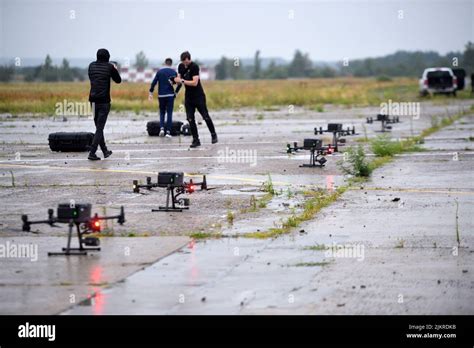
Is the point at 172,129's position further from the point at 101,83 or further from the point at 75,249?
the point at 75,249

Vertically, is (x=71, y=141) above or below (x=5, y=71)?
below

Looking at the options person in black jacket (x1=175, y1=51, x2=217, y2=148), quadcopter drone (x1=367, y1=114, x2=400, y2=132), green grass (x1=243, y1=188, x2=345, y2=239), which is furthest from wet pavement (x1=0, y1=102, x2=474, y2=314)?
quadcopter drone (x1=367, y1=114, x2=400, y2=132)

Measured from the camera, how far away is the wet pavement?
9688 millimetres

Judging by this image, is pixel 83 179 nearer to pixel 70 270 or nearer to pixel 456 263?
pixel 70 270

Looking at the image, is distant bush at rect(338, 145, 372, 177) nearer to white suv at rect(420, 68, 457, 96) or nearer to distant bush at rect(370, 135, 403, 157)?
distant bush at rect(370, 135, 403, 157)

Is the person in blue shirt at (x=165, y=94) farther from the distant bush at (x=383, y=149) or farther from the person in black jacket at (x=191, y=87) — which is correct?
the distant bush at (x=383, y=149)

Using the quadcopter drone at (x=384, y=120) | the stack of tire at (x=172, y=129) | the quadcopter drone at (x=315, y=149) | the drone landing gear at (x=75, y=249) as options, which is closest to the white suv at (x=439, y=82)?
the quadcopter drone at (x=384, y=120)

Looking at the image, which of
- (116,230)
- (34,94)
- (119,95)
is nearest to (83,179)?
(116,230)

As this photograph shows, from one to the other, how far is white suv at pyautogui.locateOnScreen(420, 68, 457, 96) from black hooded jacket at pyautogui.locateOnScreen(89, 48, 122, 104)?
139 ft

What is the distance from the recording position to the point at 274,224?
1373cm

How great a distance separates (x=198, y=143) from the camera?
85.2 ft

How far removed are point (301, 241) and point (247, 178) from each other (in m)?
6.20

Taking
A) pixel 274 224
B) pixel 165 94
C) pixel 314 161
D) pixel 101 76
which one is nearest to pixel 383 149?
pixel 314 161

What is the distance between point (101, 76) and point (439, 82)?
1679 inches
